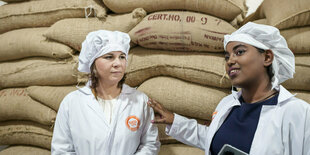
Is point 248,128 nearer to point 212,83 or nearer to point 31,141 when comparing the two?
point 212,83

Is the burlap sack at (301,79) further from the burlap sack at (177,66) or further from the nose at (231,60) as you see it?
the nose at (231,60)

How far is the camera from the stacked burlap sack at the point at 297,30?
1294mm

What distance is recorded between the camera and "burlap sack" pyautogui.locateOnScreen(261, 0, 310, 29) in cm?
129

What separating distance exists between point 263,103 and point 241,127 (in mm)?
120

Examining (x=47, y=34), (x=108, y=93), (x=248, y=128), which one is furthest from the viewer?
(x=47, y=34)

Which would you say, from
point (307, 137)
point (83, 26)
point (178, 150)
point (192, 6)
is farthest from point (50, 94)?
point (307, 137)

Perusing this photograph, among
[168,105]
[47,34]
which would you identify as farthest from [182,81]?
[47,34]

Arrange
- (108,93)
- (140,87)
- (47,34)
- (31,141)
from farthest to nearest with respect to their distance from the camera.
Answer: (31,141) → (47,34) → (140,87) → (108,93)

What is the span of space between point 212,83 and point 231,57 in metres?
0.50

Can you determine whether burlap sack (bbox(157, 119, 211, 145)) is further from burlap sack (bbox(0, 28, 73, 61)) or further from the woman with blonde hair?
burlap sack (bbox(0, 28, 73, 61))

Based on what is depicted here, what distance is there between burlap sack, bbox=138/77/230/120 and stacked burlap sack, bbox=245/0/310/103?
0.37m

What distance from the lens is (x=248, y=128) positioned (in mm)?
956

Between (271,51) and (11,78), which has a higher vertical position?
(271,51)

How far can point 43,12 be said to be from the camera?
188 centimetres
